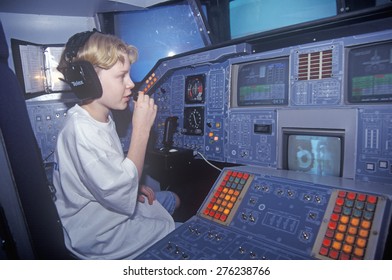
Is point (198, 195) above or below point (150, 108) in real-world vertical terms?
below

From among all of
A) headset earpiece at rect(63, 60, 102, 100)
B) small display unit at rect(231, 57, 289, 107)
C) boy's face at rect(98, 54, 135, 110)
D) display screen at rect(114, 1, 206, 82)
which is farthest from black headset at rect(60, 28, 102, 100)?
display screen at rect(114, 1, 206, 82)

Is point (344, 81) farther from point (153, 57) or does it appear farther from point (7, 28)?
point (7, 28)

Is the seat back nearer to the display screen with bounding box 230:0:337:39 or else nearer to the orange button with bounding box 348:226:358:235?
the orange button with bounding box 348:226:358:235

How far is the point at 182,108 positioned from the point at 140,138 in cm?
71

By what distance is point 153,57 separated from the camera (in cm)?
241

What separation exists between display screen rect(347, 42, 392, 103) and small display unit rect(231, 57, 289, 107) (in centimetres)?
30

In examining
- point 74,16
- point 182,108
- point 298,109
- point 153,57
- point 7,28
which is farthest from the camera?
point 153,57

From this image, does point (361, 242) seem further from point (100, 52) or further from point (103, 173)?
point (100, 52)

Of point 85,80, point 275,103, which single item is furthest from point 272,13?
point 85,80

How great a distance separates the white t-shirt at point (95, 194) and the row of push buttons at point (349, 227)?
69cm

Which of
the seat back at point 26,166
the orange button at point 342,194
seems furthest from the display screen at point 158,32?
the orange button at point 342,194

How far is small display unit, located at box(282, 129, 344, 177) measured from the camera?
3.73 ft

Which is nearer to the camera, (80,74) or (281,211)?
(281,211)
